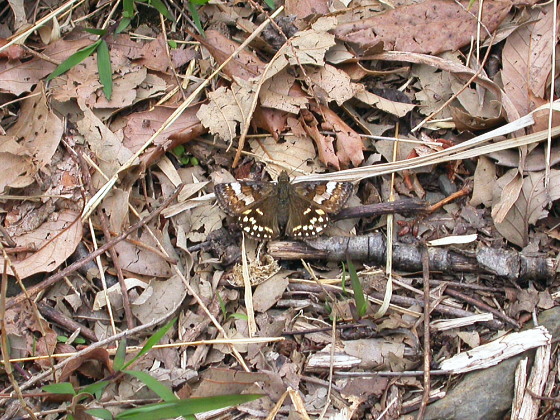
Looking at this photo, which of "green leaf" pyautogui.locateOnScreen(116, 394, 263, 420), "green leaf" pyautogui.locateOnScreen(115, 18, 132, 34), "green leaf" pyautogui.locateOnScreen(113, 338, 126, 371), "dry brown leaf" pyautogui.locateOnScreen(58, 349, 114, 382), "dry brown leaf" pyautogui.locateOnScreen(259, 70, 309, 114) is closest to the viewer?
"green leaf" pyautogui.locateOnScreen(116, 394, 263, 420)

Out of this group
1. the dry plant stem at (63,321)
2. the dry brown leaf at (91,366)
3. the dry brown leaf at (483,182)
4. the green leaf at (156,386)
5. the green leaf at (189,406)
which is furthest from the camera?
the dry brown leaf at (483,182)

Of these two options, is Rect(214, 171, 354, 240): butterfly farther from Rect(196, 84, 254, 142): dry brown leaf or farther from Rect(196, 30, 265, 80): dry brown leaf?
Rect(196, 30, 265, 80): dry brown leaf

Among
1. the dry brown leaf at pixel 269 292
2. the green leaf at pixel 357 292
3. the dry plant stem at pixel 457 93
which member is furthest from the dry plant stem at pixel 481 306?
the dry plant stem at pixel 457 93

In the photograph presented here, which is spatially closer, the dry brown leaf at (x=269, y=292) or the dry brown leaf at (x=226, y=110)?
the dry brown leaf at (x=269, y=292)

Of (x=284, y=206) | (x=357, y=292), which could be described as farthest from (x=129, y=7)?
(x=357, y=292)

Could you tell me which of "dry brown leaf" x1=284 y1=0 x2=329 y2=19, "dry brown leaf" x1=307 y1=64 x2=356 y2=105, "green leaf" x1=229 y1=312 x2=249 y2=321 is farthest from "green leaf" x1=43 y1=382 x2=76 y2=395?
"dry brown leaf" x1=284 y1=0 x2=329 y2=19

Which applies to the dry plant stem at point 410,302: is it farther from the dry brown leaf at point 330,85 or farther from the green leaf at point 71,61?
the green leaf at point 71,61
